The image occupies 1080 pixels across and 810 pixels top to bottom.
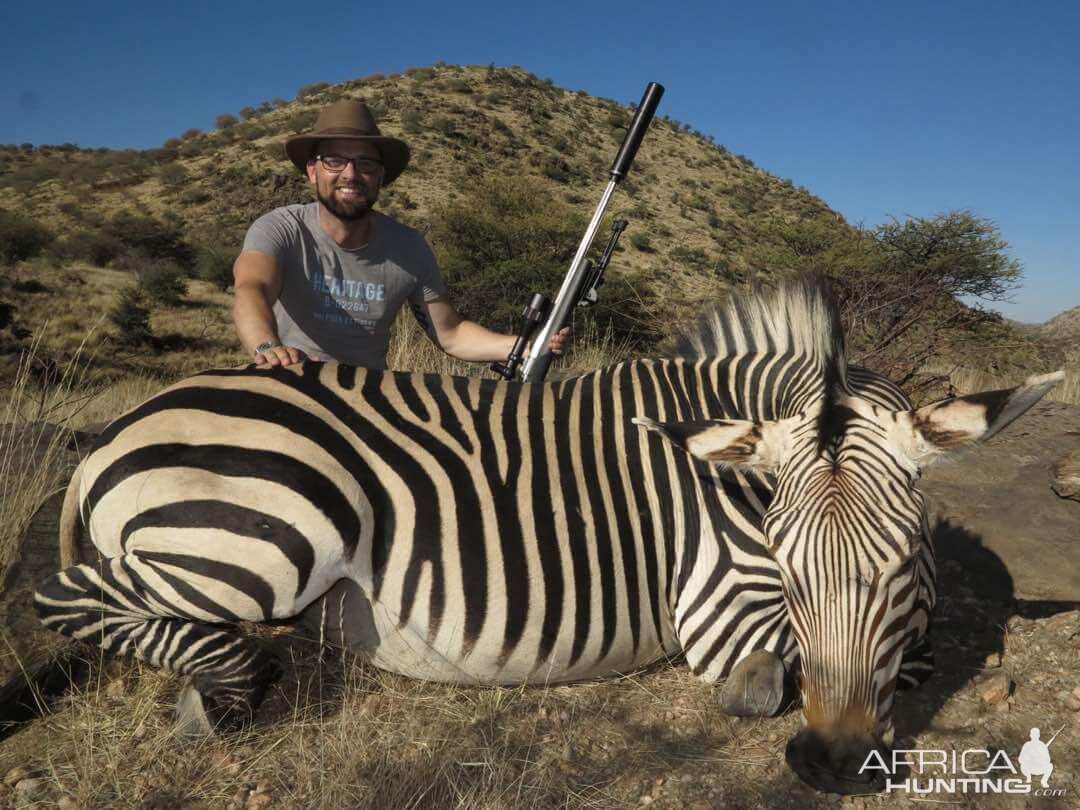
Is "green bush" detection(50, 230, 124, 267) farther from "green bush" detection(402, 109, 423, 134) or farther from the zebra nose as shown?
the zebra nose

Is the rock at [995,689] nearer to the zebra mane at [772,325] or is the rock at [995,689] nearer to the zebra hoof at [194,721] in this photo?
the zebra mane at [772,325]

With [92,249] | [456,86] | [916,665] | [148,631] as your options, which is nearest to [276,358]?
[148,631]

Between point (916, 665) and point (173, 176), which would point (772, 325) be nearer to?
point (916, 665)

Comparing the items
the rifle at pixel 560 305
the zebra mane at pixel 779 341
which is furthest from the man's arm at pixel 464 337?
the zebra mane at pixel 779 341

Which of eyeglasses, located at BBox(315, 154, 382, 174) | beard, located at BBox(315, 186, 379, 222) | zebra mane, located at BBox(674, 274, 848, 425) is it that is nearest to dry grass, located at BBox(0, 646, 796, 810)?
zebra mane, located at BBox(674, 274, 848, 425)

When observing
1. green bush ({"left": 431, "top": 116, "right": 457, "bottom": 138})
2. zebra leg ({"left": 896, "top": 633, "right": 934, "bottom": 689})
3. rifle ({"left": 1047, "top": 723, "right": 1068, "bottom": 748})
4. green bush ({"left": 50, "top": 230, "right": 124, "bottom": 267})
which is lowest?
rifle ({"left": 1047, "top": 723, "right": 1068, "bottom": 748})

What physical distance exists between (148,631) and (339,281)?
8.25 feet

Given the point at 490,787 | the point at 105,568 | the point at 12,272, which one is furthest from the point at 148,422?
the point at 12,272

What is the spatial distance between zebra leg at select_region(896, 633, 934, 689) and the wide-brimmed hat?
3496 mm

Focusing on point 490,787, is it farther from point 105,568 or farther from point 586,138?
point 586,138

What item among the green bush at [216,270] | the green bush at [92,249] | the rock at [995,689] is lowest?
the rock at [995,689]

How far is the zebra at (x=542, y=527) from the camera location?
1920mm

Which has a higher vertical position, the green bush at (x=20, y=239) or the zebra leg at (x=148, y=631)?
the green bush at (x=20, y=239)

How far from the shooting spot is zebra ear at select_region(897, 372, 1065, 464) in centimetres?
190
